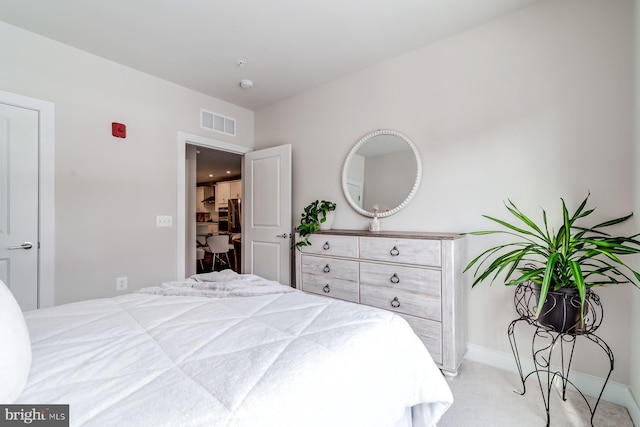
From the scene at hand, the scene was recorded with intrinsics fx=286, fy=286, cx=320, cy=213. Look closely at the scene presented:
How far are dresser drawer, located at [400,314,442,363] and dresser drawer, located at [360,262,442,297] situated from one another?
0.22 m

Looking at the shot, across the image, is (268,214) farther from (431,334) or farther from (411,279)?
(431,334)

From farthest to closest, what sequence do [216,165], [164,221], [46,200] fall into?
[216,165] → [164,221] → [46,200]

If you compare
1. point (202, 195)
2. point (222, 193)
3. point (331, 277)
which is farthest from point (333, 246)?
point (202, 195)

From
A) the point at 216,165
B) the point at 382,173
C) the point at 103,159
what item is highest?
the point at 216,165

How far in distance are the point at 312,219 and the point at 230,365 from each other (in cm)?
224

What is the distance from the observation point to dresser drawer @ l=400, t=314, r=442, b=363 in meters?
2.04

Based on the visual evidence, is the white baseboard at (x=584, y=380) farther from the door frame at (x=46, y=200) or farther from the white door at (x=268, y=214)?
the door frame at (x=46, y=200)

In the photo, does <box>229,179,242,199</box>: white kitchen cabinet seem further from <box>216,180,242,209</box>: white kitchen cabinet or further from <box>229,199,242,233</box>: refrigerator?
<box>229,199,242,233</box>: refrigerator

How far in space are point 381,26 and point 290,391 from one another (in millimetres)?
2581

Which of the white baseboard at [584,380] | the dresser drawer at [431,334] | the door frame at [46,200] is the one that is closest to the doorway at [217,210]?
the door frame at [46,200]

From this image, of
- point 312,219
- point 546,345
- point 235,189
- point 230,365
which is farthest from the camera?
point 235,189

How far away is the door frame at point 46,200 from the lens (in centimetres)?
240

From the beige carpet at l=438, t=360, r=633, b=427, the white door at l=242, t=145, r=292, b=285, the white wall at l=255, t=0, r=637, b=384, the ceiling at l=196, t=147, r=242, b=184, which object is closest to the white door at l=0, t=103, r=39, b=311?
the white door at l=242, t=145, r=292, b=285

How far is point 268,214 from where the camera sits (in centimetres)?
362
